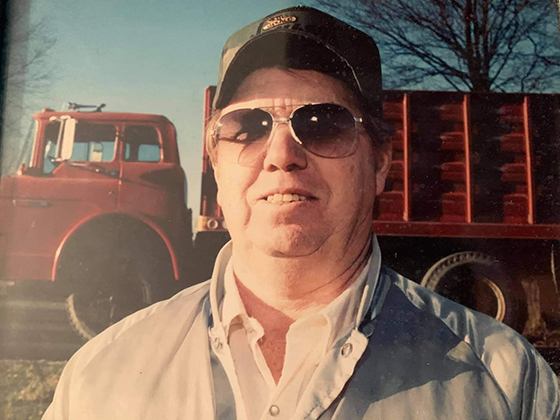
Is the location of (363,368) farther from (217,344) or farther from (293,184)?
(293,184)

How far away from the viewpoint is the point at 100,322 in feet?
5.40

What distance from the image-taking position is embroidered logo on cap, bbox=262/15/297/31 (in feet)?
5.08

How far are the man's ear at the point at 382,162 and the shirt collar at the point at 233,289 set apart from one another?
0.70 ft

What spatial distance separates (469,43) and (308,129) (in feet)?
2.77

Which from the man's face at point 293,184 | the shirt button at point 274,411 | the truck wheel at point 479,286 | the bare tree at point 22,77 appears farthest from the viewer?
the bare tree at point 22,77

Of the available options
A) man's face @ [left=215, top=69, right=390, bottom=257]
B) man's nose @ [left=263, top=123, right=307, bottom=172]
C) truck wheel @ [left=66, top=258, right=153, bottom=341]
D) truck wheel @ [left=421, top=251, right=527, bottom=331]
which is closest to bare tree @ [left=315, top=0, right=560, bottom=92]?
man's face @ [left=215, top=69, right=390, bottom=257]

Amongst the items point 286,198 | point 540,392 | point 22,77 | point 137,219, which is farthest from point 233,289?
point 22,77

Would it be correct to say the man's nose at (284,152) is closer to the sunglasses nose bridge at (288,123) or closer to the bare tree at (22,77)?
the sunglasses nose bridge at (288,123)

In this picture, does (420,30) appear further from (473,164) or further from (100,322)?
(100,322)

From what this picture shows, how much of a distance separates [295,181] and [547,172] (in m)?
1.13

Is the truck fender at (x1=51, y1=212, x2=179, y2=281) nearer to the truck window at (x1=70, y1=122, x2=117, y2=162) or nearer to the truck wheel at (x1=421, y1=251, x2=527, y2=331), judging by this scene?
the truck window at (x1=70, y1=122, x2=117, y2=162)

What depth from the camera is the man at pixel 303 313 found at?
54.6 inches

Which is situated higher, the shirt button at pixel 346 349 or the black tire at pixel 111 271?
the black tire at pixel 111 271

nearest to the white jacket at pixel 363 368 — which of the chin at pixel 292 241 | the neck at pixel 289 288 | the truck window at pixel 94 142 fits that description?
the neck at pixel 289 288
